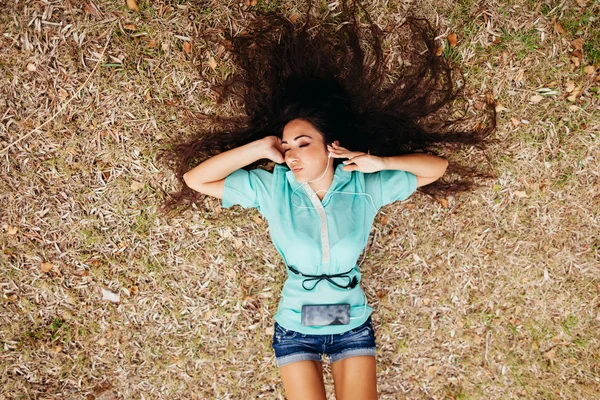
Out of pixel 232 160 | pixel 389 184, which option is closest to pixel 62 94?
pixel 232 160

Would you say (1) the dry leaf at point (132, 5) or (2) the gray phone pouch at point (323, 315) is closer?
(2) the gray phone pouch at point (323, 315)

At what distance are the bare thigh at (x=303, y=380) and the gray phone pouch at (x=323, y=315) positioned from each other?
37cm

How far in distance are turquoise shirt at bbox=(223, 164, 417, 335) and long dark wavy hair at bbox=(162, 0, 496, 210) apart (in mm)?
429

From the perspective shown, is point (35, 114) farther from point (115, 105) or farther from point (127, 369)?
point (127, 369)

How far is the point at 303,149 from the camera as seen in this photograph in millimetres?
2949

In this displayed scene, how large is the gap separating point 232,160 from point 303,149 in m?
0.59

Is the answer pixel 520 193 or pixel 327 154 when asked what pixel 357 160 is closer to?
pixel 327 154

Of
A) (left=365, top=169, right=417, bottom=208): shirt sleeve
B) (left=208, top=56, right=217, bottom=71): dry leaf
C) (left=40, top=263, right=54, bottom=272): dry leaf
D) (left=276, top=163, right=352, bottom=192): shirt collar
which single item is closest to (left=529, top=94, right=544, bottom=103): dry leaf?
(left=365, top=169, right=417, bottom=208): shirt sleeve

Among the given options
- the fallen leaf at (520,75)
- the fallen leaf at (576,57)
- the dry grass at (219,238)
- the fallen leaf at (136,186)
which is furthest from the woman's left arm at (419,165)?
the fallen leaf at (136,186)

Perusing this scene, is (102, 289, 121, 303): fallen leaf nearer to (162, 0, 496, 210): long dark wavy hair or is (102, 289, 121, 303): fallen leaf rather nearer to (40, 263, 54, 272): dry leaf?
(40, 263, 54, 272): dry leaf

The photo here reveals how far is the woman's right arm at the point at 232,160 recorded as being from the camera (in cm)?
312

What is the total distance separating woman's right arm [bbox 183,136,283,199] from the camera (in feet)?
10.2

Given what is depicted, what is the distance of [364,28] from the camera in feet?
11.8

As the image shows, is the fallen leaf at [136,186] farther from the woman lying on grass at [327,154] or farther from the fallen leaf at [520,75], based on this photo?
the fallen leaf at [520,75]
